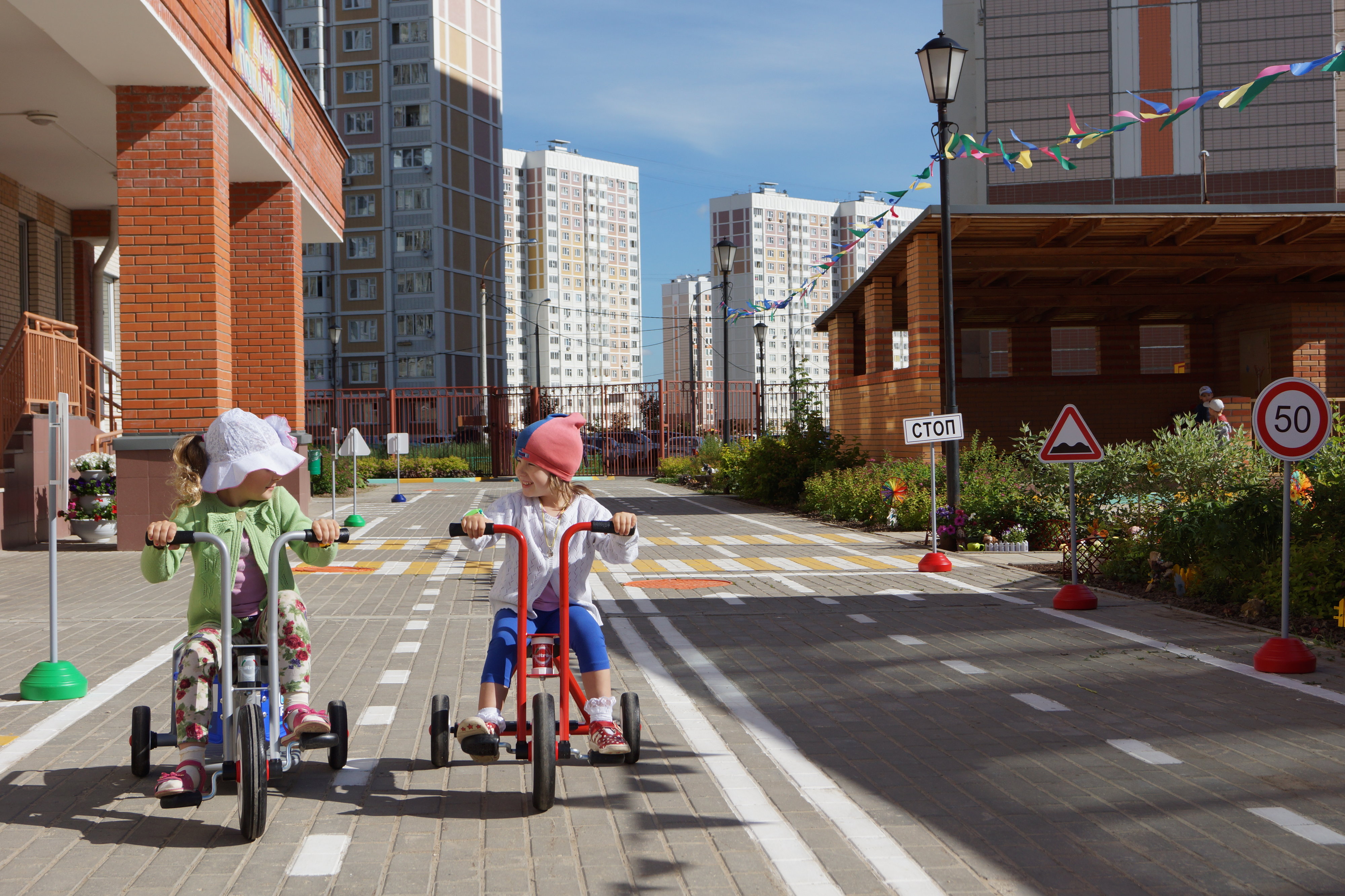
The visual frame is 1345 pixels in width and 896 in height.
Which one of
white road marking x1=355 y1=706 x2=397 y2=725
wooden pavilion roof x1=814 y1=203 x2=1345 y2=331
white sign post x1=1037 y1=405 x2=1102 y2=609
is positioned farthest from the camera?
wooden pavilion roof x1=814 y1=203 x2=1345 y2=331

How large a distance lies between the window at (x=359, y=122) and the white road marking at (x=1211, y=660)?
80.6 metres

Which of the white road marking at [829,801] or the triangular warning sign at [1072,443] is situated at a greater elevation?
the triangular warning sign at [1072,443]

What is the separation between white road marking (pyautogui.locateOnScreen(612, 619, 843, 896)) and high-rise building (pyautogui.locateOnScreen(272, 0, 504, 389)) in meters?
76.0

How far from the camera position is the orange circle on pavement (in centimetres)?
1147

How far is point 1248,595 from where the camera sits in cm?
920

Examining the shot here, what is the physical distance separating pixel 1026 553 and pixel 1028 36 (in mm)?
48812

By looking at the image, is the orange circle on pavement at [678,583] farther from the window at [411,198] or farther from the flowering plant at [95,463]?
the window at [411,198]

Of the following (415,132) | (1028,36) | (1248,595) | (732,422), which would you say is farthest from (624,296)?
(1248,595)

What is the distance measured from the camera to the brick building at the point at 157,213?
43.5 ft

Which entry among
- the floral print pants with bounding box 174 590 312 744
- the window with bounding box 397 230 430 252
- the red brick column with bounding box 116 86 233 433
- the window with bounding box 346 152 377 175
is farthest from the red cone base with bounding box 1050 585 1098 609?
the window with bounding box 346 152 377 175

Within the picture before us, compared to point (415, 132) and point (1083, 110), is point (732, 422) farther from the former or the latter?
point (415, 132)

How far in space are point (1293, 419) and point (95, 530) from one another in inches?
541

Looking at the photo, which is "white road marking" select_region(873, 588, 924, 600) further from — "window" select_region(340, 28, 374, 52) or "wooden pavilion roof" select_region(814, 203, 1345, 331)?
"window" select_region(340, 28, 374, 52)

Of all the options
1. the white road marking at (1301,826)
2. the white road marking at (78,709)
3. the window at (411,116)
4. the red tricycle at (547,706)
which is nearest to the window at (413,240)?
the window at (411,116)
